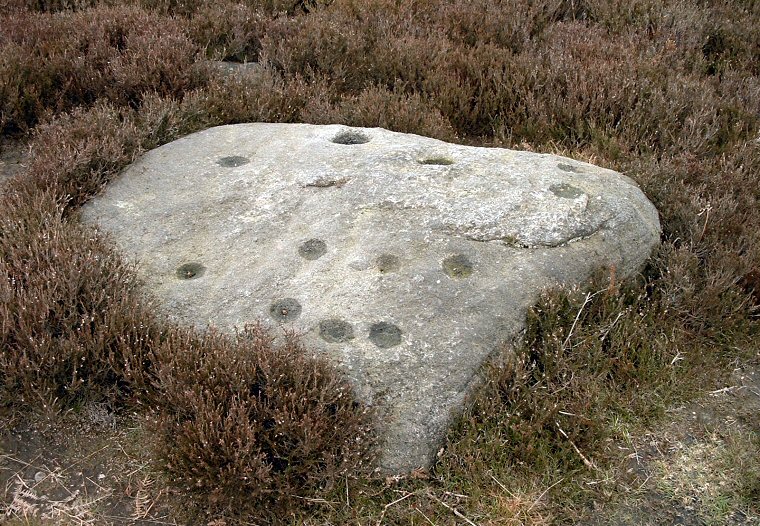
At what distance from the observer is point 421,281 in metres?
4.19

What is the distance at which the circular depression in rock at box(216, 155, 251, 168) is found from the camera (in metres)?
5.44

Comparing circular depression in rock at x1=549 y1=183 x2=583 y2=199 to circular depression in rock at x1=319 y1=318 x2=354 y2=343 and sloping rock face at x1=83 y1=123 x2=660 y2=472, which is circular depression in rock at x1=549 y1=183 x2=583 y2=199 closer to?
sloping rock face at x1=83 y1=123 x2=660 y2=472

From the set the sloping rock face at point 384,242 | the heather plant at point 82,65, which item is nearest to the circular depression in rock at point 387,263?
the sloping rock face at point 384,242

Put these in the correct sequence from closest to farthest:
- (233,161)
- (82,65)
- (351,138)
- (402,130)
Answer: (233,161), (351,138), (402,130), (82,65)

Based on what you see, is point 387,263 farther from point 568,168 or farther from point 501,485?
point 568,168

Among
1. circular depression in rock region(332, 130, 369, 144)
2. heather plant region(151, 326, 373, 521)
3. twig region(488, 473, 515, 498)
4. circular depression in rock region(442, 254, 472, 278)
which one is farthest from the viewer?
circular depression in rock region(332, 130, 369, 144)

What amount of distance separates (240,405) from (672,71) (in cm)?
534

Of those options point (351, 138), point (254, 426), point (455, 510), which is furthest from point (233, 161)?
point (455, 510)

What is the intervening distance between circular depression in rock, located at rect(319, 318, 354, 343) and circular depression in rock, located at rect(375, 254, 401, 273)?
1.54 feet

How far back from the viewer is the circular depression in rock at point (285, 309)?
160 inches

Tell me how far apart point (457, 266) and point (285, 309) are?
1007 mm

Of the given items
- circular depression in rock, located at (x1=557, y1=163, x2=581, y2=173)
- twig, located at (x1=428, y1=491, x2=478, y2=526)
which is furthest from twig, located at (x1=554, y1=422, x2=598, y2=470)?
circular depression in rock, located at (x1=557, y1=163, x2=581, y2=173)

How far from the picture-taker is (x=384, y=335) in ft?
12.8

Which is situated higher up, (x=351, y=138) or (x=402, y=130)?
(x=351, y=138)
